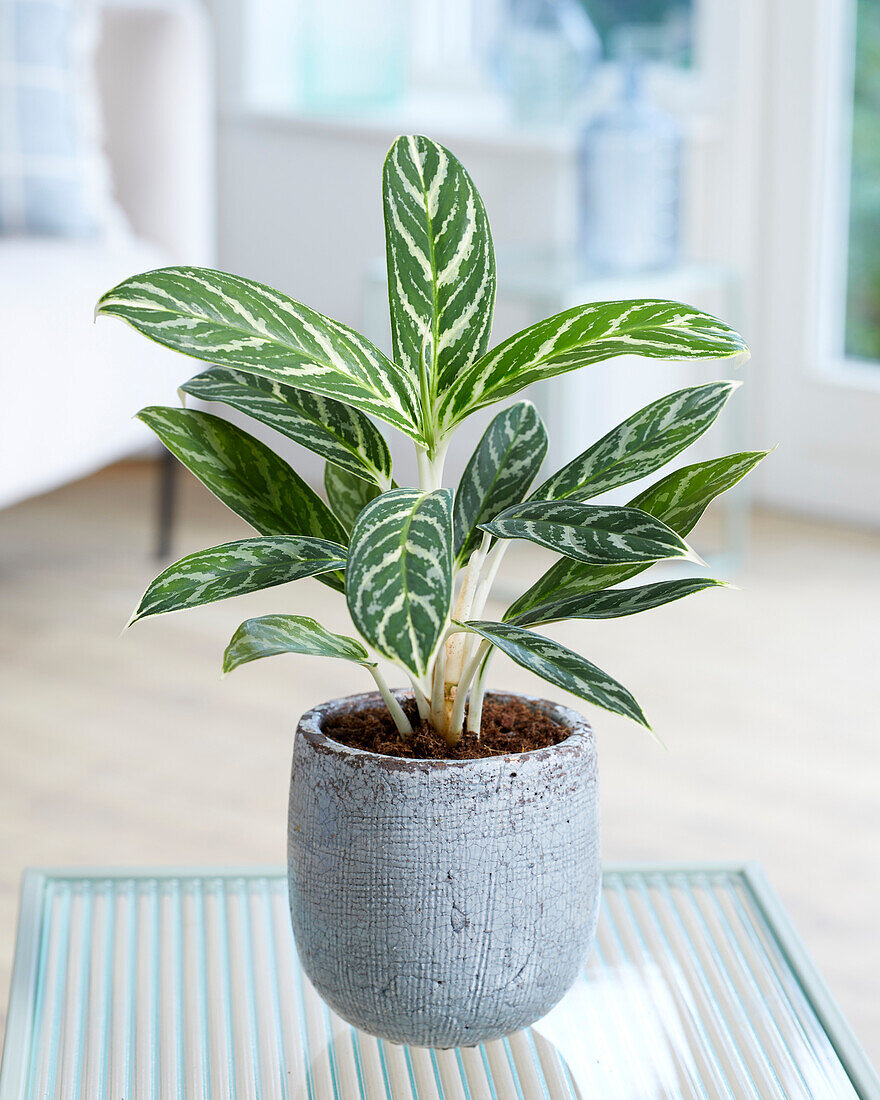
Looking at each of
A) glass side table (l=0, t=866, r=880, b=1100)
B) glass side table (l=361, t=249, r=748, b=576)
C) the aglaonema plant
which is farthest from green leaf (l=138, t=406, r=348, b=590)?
glass side table (l=361, t=249, r=748, b=576)

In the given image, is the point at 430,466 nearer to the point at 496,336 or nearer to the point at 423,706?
the point at 423,706

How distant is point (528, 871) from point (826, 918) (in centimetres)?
65

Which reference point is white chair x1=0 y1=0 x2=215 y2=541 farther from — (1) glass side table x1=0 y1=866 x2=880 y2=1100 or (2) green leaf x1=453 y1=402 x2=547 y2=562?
(2) green leaf x1=453 y1=402 x2=547 y2=562

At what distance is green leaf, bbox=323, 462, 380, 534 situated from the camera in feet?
2.50

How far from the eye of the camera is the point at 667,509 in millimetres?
675

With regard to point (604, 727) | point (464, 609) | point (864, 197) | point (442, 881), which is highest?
point (864, 197)

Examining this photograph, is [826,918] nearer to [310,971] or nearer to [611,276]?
[310,971]

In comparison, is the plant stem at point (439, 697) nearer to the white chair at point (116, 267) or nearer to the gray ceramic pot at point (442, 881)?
the gray ceramic pot at point (442, 881)

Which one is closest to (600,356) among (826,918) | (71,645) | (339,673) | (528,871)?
(528,871)

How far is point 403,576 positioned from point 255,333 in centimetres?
13

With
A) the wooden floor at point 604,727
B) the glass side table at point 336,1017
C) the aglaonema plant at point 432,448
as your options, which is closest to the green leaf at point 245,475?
the aglaonema plant at point 432,448

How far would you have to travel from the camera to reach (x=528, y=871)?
0.65 metres

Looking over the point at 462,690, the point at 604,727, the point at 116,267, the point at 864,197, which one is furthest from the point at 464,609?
the point at 864,197

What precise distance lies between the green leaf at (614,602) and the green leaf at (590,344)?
10 cm
